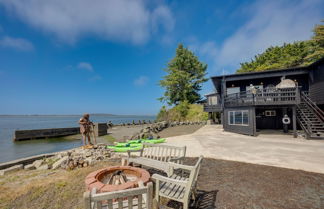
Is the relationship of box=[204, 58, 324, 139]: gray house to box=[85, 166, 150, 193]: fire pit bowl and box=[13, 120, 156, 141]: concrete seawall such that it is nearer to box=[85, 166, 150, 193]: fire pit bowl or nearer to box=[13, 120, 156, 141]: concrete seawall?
box=[85, 166, 150, 193]: fire pit bowl

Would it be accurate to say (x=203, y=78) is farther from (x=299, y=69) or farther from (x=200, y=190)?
(x=200, y=190)

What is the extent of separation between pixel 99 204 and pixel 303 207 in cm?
394

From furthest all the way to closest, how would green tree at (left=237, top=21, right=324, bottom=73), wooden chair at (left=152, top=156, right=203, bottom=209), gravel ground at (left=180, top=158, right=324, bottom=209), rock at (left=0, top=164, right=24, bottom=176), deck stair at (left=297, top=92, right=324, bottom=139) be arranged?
green tree at (left=237, top=21, right=324, bottom=73), deck stair at (left=297, top=92, right=324, bottom=139), rock at (left=0, top=164, right=24, bottom=176), gravel ground at (left=180, top=158, right=324, bottom=209), wooden chair at (left=152, top=156, right=203, bottom=209)

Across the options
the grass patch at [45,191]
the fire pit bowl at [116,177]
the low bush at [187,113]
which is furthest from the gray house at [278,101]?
the grass patch at [45,191]

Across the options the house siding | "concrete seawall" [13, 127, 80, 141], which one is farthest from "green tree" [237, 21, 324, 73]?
"concrete seawall" [13, 127, 80, 141]

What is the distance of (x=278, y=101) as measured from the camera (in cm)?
1102

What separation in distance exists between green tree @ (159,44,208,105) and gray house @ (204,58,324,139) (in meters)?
13.0

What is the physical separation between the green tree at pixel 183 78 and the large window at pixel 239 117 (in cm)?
1574

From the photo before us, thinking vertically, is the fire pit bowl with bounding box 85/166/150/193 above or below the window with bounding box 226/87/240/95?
below

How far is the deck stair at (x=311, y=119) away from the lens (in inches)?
376

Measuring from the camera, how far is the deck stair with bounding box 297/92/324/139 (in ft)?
31.3

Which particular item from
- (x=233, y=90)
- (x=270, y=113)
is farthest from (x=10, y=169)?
(x=270, y=113)

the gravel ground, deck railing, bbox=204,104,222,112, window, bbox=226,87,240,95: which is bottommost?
the gravel ground

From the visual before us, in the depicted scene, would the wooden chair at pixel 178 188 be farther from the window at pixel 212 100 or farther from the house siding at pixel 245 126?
the window at pixel 212 100
